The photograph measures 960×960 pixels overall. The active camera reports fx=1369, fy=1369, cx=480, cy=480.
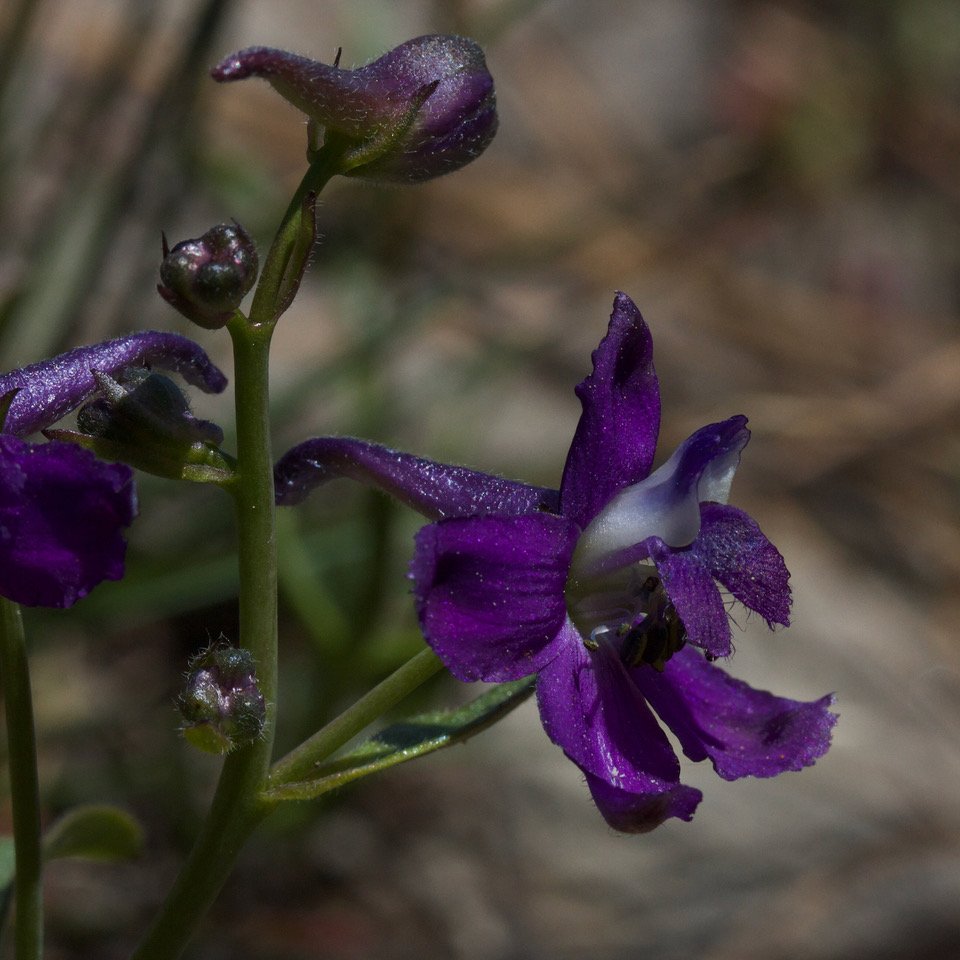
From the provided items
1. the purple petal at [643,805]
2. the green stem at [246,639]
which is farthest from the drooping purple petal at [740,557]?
the green stem at [246,639]

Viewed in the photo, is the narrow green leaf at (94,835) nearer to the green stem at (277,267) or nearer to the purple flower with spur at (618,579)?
the purple flower with spur at (618,579)

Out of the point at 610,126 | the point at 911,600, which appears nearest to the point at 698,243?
the point at 610,126

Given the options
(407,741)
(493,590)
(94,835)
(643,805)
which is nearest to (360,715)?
(407,741)

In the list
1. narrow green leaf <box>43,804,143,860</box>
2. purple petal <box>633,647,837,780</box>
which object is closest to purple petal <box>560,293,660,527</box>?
purple petal <box>633,647,837,780</box>

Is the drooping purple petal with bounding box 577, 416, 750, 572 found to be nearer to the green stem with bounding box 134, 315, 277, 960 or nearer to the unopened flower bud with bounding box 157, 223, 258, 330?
the green stem with bounding box 134, 315, 277, 960

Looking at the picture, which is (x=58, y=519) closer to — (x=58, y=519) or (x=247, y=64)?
(x=58, y=519)
